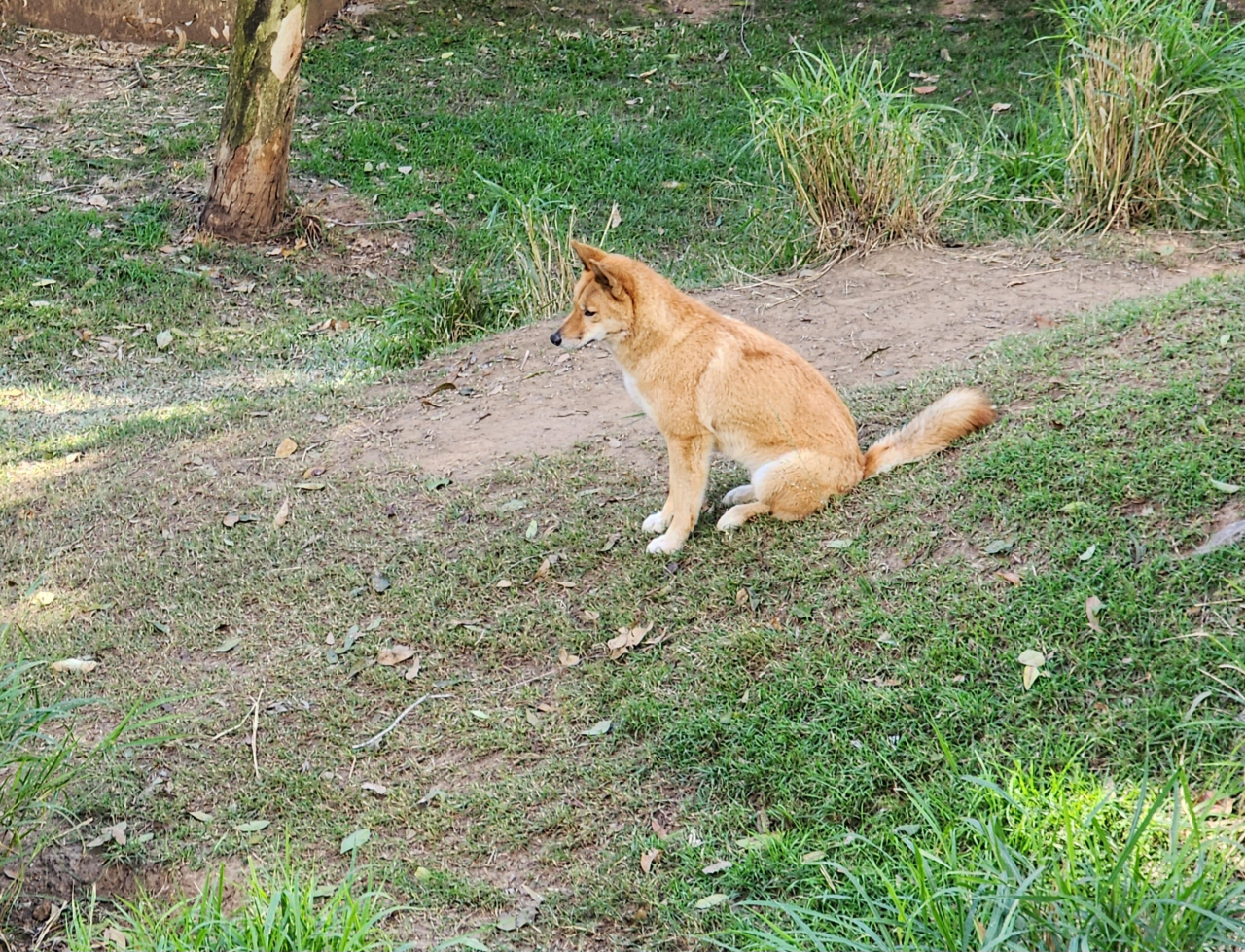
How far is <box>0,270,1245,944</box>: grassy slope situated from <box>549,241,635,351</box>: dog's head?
957 millimetres

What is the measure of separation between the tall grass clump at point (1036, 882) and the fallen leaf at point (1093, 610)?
0.68m

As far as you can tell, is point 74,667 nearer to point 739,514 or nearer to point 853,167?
point 739,514

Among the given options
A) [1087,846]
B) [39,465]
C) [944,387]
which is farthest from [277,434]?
[1087,846]

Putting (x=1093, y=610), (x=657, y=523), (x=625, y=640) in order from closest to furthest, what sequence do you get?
(x=1093, y=610) → (x=625, y=640) → (x=657, y=523)

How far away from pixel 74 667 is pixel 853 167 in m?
5.66

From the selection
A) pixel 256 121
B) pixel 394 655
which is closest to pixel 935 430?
pixel 394 655

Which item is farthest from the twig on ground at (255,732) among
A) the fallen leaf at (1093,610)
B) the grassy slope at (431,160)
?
the grassy slope at (431,160)

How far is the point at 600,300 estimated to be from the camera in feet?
16.8

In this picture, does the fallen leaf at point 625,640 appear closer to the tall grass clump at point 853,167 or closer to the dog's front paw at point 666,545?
the dog's front paw at point 666,545

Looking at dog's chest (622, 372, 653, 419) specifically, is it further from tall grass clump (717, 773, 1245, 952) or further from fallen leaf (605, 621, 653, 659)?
tall grass clump (717, 773, 1245, 952)

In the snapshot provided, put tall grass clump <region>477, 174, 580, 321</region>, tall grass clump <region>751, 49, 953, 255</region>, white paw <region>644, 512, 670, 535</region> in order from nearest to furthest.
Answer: white paw <region>644, 512, 670, 535</region>
tall grass clump <region>751, 49, 953, 255</region>
tall grass clump <region>477, 174, 580, 321</region>

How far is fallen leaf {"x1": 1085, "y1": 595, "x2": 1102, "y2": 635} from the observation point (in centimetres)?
420

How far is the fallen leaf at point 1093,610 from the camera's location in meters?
4.20

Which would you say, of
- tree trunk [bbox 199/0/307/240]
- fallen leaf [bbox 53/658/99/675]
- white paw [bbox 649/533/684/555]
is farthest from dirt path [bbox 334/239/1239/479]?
tree trunk [bbox 199/0/307/240]
